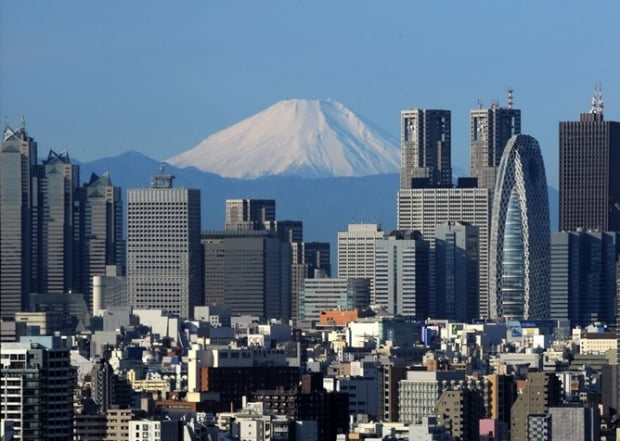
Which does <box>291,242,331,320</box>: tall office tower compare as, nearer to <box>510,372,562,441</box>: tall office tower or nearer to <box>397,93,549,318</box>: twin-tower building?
<box>397,93,549,318</box>: twin-tower building

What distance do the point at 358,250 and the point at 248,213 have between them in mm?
5590

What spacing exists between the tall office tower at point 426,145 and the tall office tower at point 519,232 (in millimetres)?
19686

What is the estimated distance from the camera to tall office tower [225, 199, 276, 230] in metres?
141

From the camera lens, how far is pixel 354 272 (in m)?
140

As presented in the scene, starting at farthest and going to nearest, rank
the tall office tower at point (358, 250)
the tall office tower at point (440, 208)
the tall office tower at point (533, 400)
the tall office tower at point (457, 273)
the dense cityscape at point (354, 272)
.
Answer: the tall office tower at point (440, 208), the tall office tower at point (358, 250), the tall office tower at point (457, 273), the dense cityscape at point (354, 272), the tall office tower at point (533, 400)

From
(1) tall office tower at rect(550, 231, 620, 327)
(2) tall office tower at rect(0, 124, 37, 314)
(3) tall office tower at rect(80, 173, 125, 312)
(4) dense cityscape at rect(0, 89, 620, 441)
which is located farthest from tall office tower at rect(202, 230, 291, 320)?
(1) tall office tower at rect(550, 231, 620, 327)

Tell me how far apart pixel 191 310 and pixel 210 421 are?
68.7 m

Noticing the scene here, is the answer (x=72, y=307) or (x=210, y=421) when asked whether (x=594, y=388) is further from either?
(x=72, y=307)

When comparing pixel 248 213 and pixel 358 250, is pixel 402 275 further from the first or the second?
pixel 248 213

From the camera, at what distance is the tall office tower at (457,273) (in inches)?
5359

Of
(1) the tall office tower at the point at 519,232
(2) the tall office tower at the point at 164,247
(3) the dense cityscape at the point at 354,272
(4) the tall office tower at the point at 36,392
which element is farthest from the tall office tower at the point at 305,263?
(4) the tall office tower at the point at 36,392

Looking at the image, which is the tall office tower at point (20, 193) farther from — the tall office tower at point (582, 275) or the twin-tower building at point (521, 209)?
the tall office tower at point (582, 275)

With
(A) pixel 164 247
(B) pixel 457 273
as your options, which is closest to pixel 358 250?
(B) pixel 457 273

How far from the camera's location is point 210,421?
200 feet
